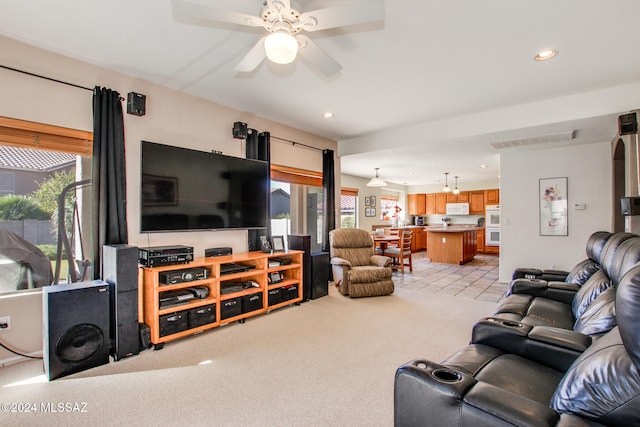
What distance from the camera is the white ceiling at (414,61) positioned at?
2.12 metres

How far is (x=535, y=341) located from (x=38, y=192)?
13.0 ft

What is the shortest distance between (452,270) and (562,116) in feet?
13.2

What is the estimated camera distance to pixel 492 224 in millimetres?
9344

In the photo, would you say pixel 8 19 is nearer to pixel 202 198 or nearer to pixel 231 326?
pixel 202 198

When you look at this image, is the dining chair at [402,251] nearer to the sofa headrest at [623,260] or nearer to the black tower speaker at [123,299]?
the sofa headrest at [623,260]

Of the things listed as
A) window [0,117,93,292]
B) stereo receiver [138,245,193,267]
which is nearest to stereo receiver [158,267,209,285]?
stereo receiver [138,245,193,267]

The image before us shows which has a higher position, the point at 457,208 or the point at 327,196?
the point at 327,196

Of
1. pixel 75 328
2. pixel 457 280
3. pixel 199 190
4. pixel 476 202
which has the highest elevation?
pixel 476 202

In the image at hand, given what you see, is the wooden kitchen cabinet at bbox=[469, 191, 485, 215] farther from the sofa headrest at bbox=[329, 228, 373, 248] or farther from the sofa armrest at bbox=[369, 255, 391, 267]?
the sofa armrest at bbox=[369, 255, 391, 267]

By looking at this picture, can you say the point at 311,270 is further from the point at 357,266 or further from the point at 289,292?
the point at 357,266

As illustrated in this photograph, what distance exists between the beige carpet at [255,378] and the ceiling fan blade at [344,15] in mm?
2317

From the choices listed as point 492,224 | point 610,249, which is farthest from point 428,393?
point 492,224

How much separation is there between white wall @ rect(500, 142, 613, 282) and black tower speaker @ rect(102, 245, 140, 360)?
569 centimetres

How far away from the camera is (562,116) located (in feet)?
11.7
